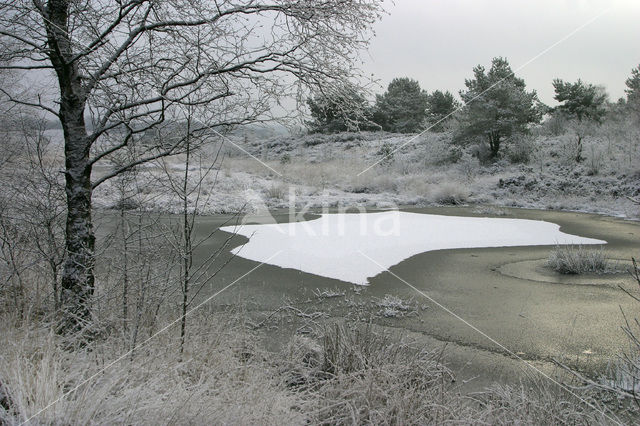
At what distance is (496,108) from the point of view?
2273cm

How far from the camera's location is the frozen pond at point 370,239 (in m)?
7.47

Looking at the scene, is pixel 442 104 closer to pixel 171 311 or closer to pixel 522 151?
pixel 522 151

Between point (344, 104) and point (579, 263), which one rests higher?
point (344, 104)

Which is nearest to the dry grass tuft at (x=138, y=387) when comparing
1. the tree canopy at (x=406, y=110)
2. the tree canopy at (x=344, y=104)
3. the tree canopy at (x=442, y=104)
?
the tree canopy at (x=344, y=104)

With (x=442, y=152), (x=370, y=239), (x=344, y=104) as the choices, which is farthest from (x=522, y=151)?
(x=344, y=104)

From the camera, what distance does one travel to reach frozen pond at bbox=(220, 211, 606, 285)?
7.47 meters

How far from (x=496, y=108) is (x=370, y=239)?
16.5 metres

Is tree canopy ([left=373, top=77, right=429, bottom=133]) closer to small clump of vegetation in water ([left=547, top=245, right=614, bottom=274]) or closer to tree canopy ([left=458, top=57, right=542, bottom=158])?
tree canopy ([left=458, top=57, right=542, bottom=158])

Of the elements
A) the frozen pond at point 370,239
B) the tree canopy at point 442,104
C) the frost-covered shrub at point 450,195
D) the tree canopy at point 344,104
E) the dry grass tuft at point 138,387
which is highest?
the tree canopy at point 442,104

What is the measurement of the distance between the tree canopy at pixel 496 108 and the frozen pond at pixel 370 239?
12148 millimetres

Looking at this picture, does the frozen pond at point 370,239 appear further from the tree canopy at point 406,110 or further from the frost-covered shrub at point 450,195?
the tree canopy at point 406,110

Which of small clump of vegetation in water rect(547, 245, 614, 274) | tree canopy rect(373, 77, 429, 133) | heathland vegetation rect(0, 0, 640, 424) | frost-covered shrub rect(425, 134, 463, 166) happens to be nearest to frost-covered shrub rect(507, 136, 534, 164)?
frost-covered shrub rect(425, 134, 463, 166)

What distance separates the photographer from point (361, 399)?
9.68 feet

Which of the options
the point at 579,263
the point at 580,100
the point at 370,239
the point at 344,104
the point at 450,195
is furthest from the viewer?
the point at 580,100
